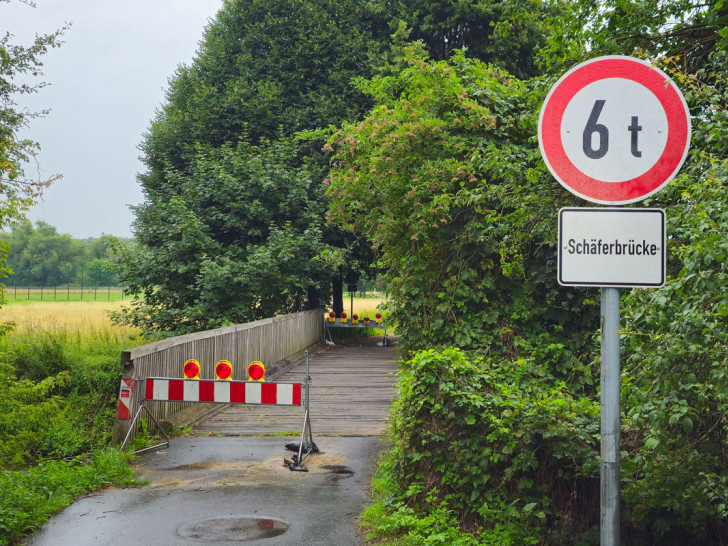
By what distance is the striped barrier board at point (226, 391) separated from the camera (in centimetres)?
976

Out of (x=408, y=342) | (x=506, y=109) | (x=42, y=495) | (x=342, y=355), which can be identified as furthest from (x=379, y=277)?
(x=342, y=355)

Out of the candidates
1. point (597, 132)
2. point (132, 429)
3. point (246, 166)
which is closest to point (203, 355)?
point (132, 429)

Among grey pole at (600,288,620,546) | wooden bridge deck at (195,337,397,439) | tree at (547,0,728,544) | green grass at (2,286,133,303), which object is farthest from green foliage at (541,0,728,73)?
green grass at (2,286,133,303)

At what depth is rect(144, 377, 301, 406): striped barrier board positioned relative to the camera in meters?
9.76

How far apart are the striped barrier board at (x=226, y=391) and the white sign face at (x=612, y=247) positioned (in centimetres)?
713

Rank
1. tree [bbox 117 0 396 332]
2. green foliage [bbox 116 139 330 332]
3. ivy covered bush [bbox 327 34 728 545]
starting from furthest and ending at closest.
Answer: tree [bbox 117 0 396 332] < green foliage [bbox 116 139 330 332] < ivy covered bush [bbox 327 34 728 545]

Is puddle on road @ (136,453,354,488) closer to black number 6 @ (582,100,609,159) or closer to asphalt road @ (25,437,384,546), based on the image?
asphalt road @ (25,437,384,546)

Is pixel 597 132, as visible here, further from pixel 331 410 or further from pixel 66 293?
pixel 66 293

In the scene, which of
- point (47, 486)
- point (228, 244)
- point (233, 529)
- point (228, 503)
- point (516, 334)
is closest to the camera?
point (233, 529)

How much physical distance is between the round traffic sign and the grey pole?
565mm

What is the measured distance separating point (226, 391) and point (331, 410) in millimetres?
3966

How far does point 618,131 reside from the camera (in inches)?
119

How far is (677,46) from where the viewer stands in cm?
600

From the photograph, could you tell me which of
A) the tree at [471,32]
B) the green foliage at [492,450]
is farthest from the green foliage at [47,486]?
the tree at [471,32]
